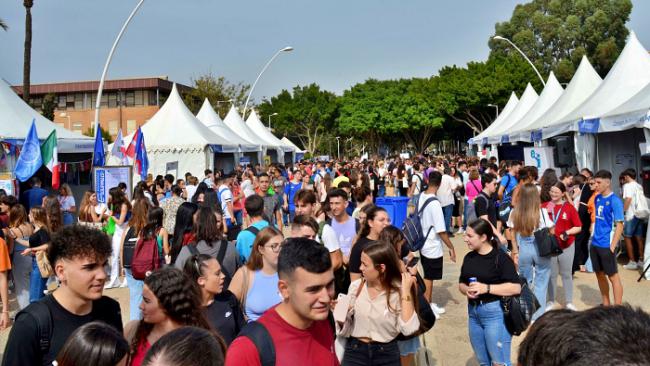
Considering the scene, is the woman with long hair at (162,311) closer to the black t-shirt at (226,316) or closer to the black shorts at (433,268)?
the black t-shirt at (226,316)

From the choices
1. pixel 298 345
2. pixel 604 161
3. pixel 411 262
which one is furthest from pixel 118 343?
pixel 604 161

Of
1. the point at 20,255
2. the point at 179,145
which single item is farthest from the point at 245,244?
the point at 179,145

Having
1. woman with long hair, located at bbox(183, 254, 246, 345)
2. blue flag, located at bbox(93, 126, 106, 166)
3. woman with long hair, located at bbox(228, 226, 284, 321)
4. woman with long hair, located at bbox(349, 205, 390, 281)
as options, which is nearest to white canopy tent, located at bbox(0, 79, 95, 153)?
blue flag, located at bbox(93, 126, 106, 166)

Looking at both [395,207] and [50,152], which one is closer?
[395,207]

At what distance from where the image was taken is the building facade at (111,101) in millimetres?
63844

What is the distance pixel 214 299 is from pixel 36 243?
17.0 ft

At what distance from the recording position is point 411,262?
4.59 m

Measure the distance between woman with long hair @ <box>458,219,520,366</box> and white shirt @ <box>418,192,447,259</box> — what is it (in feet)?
7.33

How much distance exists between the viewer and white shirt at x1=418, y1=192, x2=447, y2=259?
7250mm

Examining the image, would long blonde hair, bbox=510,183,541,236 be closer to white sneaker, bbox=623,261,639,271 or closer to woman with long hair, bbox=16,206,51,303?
white sneaker, bbox=623,261,639,271

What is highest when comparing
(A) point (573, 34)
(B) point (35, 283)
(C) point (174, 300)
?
(A) point (573, 34)

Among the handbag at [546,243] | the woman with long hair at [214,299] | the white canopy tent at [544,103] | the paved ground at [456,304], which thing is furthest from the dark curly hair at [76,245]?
the white canopy tent at [544,103]

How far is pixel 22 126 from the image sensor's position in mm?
14945

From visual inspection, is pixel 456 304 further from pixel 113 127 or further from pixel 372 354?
pixel 113 127
